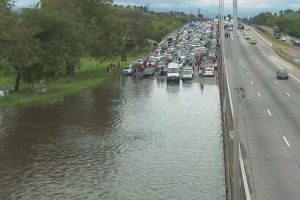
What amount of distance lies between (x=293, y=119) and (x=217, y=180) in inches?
468

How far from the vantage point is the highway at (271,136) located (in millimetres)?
20969

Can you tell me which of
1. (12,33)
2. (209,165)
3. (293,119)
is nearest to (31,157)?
(209,165)

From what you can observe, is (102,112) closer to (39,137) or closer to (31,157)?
(39,137)

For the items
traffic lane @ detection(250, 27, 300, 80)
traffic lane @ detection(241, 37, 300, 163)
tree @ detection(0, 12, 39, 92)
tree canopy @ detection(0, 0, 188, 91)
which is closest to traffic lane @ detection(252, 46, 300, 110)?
traffic lane @ detection(241, 37, 300, 163)

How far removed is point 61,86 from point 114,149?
28.1 metres

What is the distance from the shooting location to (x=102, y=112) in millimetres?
41688

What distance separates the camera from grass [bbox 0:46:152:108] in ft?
154

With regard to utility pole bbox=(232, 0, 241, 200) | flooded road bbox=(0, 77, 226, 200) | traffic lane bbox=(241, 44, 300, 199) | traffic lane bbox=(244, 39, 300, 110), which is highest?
utility pole bbox=(232, 0, 241, 200)

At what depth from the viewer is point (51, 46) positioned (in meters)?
53.1

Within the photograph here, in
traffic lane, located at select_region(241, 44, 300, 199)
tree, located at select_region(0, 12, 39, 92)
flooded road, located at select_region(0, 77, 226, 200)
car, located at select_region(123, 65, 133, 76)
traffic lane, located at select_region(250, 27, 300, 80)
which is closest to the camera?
traffic lane, located at select_region(241, 44, 300, 199)

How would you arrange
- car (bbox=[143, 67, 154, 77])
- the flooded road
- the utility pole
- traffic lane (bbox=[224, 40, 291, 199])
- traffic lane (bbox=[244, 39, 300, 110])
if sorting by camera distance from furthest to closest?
car (bbox=[143, 67, 154, 77]), traffic lane (bbox=[244, 39, 300, 110]), the flooded road, traffic lane (bbox=[224, 40, 291, 199]), the utility pole

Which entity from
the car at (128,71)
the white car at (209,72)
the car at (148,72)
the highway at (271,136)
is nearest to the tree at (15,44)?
the highway at (271,136)

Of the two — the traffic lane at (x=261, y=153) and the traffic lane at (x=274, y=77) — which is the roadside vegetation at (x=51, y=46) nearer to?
the traffic lane at (x=274, y=77)

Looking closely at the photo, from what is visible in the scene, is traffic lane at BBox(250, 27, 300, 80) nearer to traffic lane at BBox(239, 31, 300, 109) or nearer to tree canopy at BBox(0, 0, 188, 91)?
traffic lane at BBox(239, 31, 300, 109)
